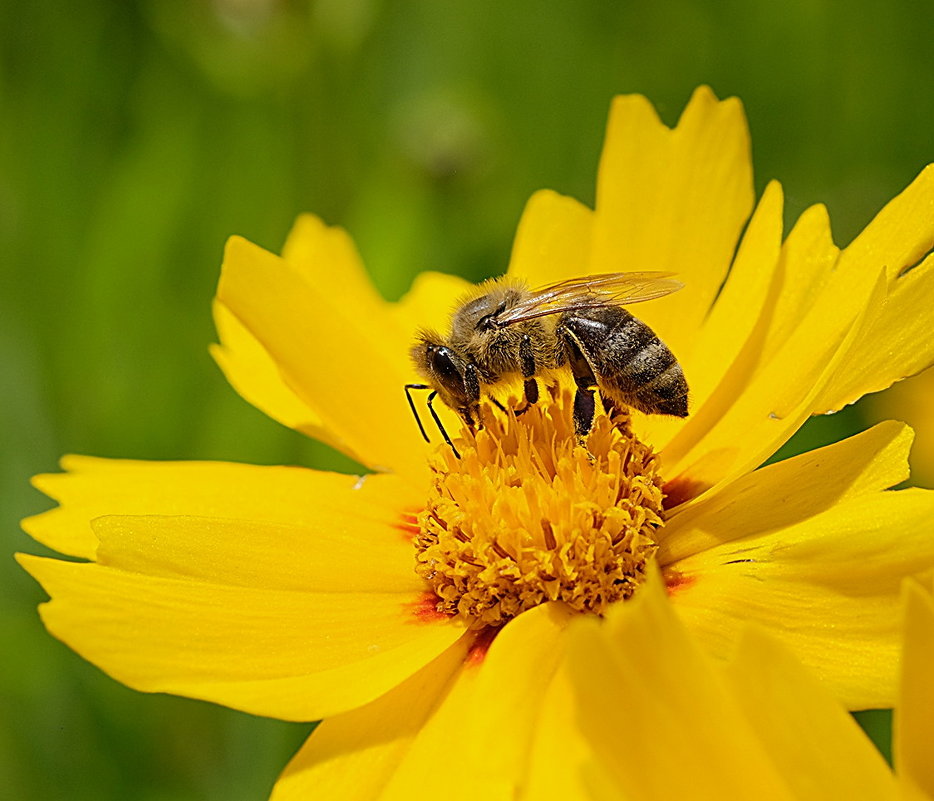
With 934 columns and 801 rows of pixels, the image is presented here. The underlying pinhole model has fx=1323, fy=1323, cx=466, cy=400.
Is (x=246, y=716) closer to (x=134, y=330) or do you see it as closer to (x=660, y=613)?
(x=134, y=330)

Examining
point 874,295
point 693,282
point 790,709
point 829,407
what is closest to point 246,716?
A: point 693,282

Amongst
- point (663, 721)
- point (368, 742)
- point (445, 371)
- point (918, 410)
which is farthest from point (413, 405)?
point (918, 410)

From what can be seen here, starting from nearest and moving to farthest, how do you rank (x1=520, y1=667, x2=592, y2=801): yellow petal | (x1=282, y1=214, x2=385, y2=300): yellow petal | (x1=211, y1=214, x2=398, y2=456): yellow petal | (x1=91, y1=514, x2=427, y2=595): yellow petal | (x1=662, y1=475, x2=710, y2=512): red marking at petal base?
(x1=520, y1=667, x2=592, y2=801): yellow petal → (x1=91, y1=514, x2=427, y2=595): yellow petal → (x1=662, y1=475, x2=710, y2=512): red marking at petal base → (x1=211, y1=214, x2=398, y2=456): yellow petal → (x1=282, y1=214, x2=385, y2=300): yellow petal

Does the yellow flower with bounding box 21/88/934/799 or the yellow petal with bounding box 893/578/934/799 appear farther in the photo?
the yellow flower with bounding box 21/88/934/799

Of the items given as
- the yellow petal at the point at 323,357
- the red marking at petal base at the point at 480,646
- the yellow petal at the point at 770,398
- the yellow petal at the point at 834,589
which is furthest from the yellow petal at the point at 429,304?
the yellow petal at the point at 834,589

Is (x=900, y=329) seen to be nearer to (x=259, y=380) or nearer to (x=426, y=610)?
(x=426, y=610)

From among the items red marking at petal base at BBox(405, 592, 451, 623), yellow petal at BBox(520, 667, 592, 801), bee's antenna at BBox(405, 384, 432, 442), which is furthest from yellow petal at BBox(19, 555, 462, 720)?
bee's antenna at BBox(405, 384, 432, 442)

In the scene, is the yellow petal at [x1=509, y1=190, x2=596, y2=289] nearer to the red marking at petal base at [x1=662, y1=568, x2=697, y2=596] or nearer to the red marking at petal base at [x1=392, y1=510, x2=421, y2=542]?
the red marking at petal base at [x1=392, y1=510, x2=421, y2=542]

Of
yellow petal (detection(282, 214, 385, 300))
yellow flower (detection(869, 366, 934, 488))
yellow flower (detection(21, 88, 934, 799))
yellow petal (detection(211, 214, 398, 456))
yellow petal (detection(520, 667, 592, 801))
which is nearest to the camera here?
yellow petal (detection(520, 667, 592, 801))
